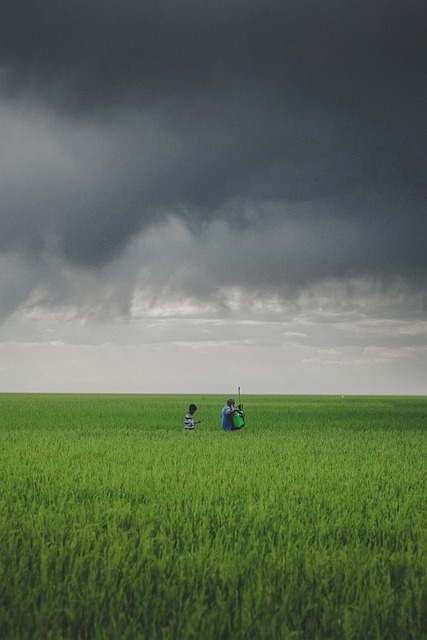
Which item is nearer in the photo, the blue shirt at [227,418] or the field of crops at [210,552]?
the field of crops at [210,552]

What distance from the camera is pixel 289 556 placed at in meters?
5.00

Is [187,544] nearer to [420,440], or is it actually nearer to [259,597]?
[259,597]

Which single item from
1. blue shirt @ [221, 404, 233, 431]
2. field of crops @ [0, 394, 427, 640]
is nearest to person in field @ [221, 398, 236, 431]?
blue shirt @ [221, 404, 233, 431]

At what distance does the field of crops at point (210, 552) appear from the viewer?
3787 mm

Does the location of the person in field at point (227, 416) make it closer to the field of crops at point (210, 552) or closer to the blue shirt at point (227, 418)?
the blue shirt at point (227, 418)

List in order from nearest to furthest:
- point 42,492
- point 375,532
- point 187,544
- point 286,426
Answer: point 187,544, point 375,532, point 42,492, point 286,426

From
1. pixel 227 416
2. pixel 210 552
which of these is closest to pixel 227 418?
pixel 227 416

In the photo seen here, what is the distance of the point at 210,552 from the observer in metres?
5.13

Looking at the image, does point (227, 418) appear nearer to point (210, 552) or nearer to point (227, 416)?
point (227, 416)

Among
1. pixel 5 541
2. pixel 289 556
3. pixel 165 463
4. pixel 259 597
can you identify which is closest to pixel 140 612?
pixel 259 597

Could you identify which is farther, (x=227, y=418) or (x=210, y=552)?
(x=227, y=418)

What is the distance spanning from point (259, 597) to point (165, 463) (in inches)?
283

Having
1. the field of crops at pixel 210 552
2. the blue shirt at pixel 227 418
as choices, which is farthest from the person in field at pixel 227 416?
the field of crops at pixel 210 552

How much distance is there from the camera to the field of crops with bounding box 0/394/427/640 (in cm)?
379
